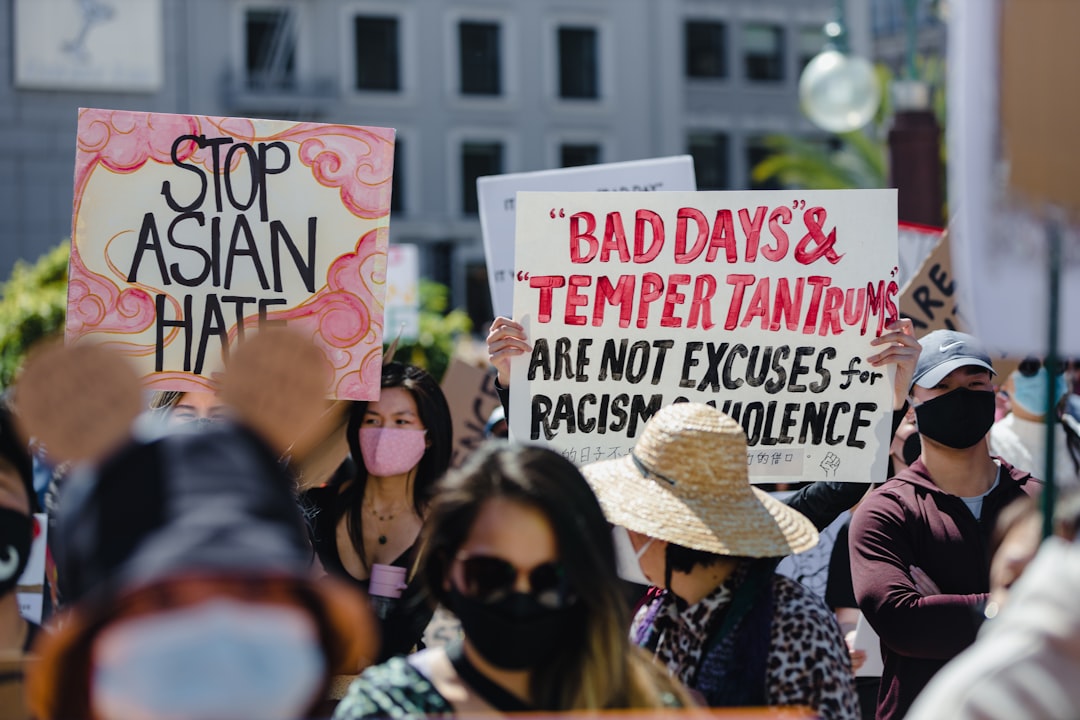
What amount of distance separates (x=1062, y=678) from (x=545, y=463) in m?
0.85

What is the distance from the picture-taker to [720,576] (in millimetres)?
2689

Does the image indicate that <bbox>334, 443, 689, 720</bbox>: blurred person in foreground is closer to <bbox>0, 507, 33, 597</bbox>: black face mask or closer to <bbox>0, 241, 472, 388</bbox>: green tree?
<bbox>0, 507, 33, 597</bbox>: black face mask

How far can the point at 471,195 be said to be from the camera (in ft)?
112

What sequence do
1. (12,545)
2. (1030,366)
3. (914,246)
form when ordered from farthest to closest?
(914,246) < (1030,366) < (12,545)

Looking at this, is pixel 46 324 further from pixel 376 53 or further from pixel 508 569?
pixel 376 53

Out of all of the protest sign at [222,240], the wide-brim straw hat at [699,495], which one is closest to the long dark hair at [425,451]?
the protest sign at [222,240]

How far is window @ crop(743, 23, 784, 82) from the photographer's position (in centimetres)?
3641

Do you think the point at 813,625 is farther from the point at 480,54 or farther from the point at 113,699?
the point at 480,54

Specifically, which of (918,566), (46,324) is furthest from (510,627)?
(46,324)

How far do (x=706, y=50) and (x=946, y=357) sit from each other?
33442 mm

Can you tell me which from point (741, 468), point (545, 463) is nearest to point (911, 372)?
point (741, 468)

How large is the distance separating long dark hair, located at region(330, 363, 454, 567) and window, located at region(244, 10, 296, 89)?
29.6 m

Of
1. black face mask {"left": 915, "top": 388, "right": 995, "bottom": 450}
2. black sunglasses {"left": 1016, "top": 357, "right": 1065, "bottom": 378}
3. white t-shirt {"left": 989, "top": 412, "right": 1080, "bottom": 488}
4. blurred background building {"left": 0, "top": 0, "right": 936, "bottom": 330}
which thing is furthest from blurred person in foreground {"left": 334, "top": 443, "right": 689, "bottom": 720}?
blurred background building {"left": 0, "top": 0, "right": 936, "bottom": 330}

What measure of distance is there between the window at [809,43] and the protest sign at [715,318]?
34162 millimetres
